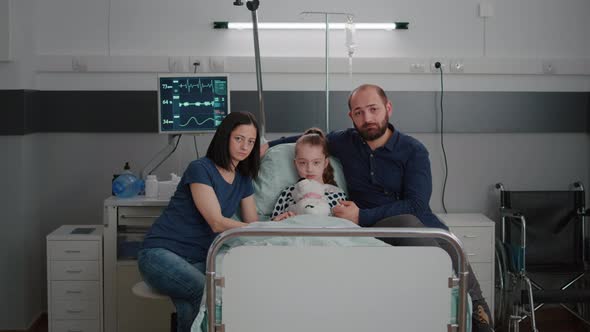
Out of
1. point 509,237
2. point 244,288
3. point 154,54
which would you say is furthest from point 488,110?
point 244,288

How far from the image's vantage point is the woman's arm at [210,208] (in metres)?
3.25

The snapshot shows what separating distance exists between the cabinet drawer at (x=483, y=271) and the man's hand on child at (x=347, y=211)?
3.81 ft

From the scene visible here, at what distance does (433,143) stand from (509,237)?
27.7 inches

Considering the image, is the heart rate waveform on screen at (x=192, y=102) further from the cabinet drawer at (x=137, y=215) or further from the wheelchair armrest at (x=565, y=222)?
the wheelchair armrest at (x=565, y=222)

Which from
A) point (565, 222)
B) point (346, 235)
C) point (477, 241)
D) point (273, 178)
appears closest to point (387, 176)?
point (273, 178)

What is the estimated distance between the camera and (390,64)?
15.3ft

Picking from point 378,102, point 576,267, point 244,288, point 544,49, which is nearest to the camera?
point 244,288

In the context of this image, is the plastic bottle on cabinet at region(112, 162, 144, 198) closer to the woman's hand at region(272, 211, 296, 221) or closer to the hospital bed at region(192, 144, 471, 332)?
the woman's hand at region(272, 211, 296, 221)

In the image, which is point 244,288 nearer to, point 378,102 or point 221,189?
point 221,189

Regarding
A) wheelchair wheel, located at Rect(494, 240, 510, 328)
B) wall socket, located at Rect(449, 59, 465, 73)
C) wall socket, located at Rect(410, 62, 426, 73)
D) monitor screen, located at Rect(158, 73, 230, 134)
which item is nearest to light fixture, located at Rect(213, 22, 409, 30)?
wall socket, located at Rect(410, 62, 426, 73)

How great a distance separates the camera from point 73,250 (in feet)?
12.9

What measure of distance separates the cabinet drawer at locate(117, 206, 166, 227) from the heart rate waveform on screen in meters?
0.41

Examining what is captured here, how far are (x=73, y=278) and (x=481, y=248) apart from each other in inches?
82.5

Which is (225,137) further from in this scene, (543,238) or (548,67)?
(548,67)
